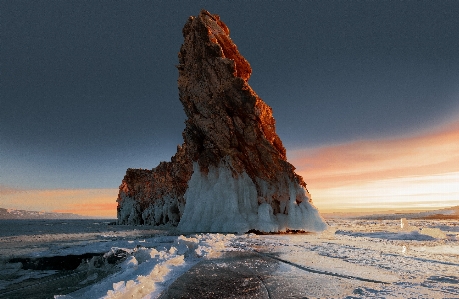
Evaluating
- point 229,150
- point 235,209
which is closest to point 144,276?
point 235,209

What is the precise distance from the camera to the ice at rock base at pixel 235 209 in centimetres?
2445

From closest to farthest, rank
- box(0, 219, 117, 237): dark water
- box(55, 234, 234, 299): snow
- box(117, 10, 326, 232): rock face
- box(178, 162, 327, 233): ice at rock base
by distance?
box(55, 234, 234, 299): snow → box(178, 162, 327, 233): ice at rock base → box(117, 10, 326, 232): rock face → box(0, 219, 117, 237): dark water

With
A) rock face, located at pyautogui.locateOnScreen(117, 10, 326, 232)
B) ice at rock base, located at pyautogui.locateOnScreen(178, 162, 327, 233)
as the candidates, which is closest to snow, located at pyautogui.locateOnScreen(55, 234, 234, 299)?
ice at rock base, located at pyautogui.locateOnScreen(178, 162, 327, 233)

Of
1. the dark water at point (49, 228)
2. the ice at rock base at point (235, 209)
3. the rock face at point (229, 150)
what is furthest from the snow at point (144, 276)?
the dark water at point (49, 228)

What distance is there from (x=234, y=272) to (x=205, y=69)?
2477cm

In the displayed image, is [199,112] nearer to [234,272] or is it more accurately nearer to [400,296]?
[234,272]

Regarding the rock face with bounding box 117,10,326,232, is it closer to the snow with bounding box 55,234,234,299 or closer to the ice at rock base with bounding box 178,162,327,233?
the ice at rock base with bounding box 178,162,327,233

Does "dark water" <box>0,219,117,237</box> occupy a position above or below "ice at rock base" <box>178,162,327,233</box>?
below

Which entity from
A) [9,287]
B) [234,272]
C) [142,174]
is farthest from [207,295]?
[142,174]

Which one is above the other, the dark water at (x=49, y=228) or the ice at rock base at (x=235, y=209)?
the ice at rock base at (x=235, y=209)

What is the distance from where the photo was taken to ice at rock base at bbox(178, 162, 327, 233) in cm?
2445

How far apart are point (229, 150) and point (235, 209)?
5826mm

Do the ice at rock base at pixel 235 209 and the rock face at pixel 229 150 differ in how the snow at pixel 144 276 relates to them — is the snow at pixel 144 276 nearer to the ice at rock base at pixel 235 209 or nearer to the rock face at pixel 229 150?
the ice at rock base at pixel 235 209

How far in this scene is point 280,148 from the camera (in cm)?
2909
